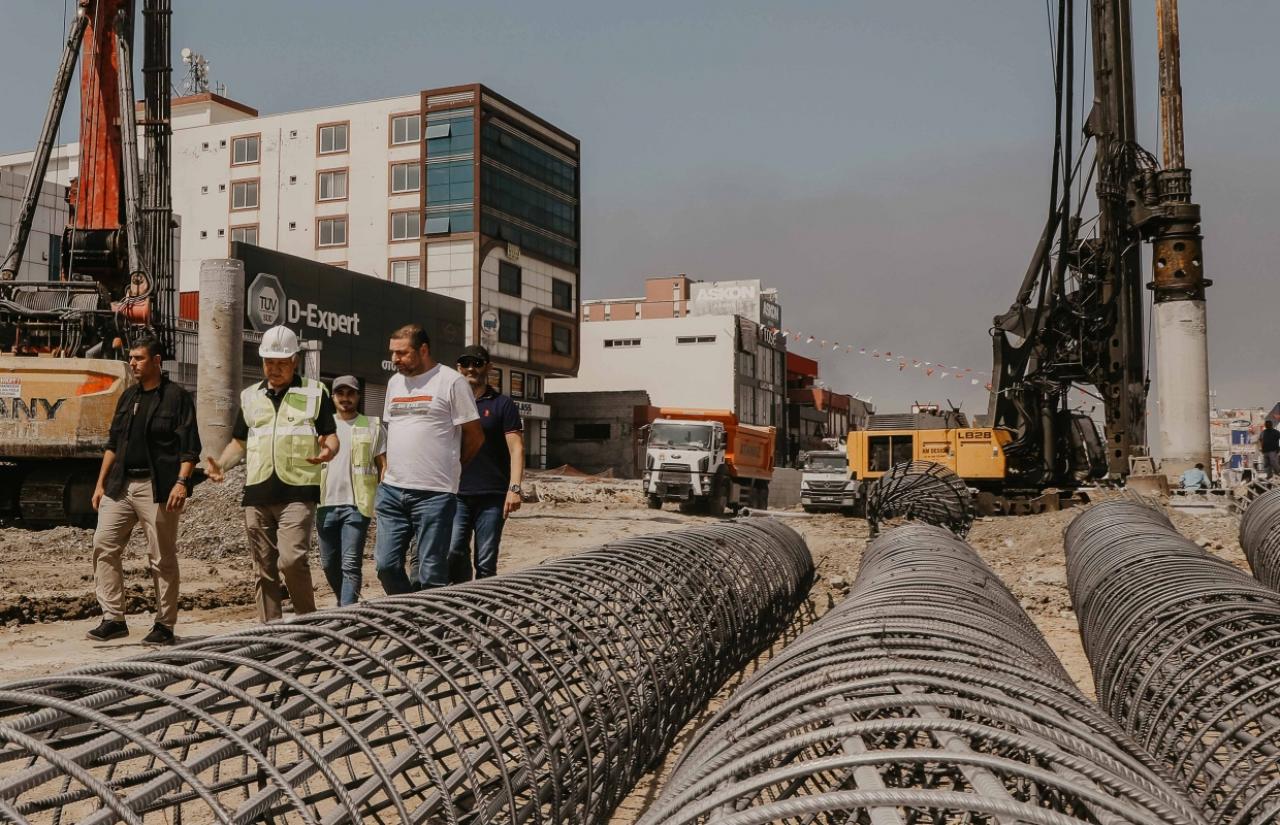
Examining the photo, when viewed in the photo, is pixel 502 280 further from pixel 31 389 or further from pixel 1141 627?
pixel 1141 627

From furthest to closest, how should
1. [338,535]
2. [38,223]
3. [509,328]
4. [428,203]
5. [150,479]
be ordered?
1. [509,328]
2. [428,203]
3. [38,223]
4. [338,535]
5. [150,479]

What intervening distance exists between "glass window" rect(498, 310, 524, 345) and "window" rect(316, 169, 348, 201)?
9.98 meters

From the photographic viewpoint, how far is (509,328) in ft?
171

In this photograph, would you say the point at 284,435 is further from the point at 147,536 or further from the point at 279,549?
the point at 147,536

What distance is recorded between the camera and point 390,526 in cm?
651

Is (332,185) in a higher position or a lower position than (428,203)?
higher

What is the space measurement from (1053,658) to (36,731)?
141 inches

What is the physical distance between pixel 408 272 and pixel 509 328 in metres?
5.21

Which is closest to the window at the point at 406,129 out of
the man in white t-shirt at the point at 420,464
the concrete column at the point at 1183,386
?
the concrete column at the point at 1183,386

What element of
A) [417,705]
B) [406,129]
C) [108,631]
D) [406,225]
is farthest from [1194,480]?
[406,129]

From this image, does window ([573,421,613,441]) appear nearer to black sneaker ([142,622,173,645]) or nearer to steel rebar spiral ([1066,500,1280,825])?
black sneaker ([142,622,173,645])

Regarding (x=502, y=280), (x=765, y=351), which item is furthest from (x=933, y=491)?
(x=765, y=351)

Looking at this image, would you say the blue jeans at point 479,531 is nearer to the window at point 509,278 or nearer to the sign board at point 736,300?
the window at point 509,278

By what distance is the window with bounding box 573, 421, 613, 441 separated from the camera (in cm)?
5666
